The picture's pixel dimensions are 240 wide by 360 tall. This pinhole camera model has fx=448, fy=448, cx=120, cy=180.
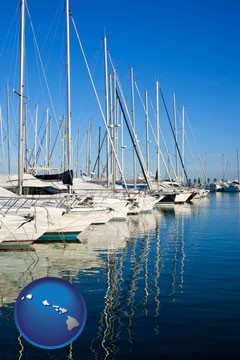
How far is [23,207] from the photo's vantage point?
63.1 feet

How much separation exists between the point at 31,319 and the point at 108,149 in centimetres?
3234

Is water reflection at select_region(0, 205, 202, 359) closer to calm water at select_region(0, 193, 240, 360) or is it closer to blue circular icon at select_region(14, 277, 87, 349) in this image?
calm water at select_region(0, 193, 240, 360)

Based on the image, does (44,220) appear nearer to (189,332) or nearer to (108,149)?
(189,332)

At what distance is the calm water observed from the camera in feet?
25.0

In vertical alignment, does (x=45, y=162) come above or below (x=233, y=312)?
above

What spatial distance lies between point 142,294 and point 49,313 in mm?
6337

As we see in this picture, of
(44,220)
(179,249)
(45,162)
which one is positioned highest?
(45,162)

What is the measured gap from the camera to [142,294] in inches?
441

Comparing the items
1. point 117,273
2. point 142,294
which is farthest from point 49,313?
point 117,273

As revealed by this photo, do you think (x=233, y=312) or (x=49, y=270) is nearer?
(x=233, y=312)

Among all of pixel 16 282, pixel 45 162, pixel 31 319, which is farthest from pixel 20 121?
pixel 45 162

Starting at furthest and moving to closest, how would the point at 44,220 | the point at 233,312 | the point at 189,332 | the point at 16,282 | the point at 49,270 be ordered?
1. the point at 44,220
2. the point at 49,270
3. the point at 16,282
4. the point at 233,312
5. the point at 189,332

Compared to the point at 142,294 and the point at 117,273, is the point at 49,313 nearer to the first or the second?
the point at 142,294

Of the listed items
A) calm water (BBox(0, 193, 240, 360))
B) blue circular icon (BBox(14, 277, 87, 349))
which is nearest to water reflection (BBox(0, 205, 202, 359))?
calm water (BBox(0, 193, 240, 360))
